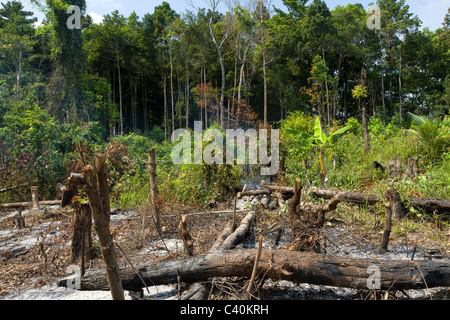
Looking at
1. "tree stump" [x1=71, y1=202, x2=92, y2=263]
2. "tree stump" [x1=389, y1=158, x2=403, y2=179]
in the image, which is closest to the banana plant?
"tree stump" [x1=389, y1=158, x2=403, y2=179]

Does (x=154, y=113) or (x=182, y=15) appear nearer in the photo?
(x=182, y=15)

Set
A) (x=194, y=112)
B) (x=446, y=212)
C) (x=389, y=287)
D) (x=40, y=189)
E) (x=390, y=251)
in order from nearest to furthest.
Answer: (x=389, y=287), (x=390, y=251), (x=446, y=212), (x=40, y=189), (x=194, y=112)

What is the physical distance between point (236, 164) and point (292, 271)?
4.77 meters

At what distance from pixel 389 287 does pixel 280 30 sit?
2529 cm

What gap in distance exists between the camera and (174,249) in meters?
4.06

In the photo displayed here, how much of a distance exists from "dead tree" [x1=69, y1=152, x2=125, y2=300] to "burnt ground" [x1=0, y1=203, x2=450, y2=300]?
1.12 metres

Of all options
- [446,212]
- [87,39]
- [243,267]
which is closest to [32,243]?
[243,267]

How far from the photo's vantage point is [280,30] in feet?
80.7

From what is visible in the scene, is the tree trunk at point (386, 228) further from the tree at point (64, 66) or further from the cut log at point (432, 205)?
the tree at point (64, 66)

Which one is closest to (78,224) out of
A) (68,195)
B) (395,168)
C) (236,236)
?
(236,236)

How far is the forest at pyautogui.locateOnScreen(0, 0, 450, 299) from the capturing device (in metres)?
3.31

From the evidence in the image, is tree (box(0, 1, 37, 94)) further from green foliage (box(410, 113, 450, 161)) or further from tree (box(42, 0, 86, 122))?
green foliage (box(410, 113, 450, 161))

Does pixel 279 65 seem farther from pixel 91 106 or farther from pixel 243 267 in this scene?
pixel 243 267

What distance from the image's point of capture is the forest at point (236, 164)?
3.31 meters
